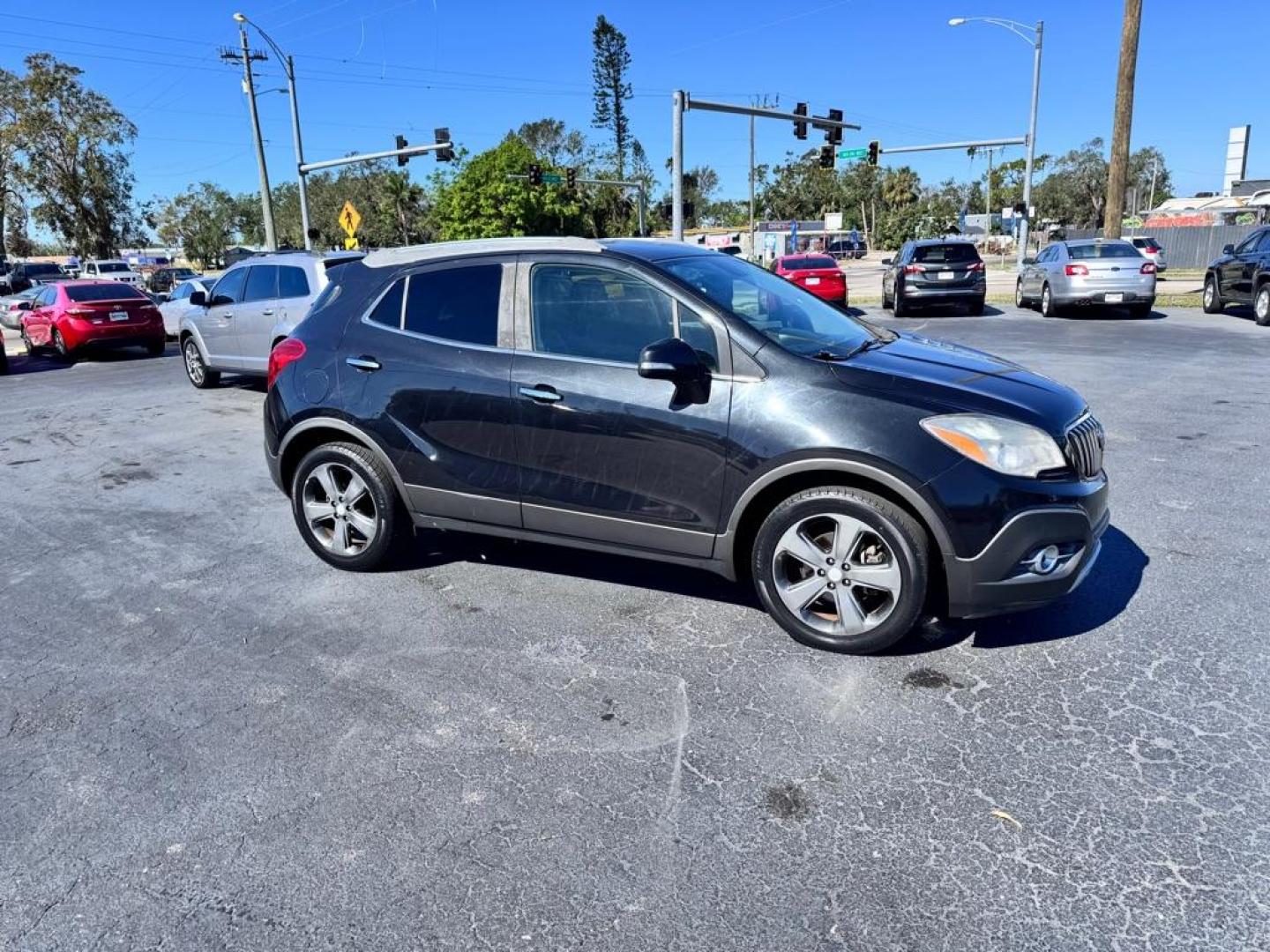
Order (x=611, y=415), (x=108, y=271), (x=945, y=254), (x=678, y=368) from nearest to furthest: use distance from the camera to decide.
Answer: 1. (x=678, y=368)
2. (x=611, y=415)
3. (x=945, y=254)
4. (x=108, y=271)

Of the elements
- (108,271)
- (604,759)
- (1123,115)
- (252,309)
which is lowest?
(604,759)

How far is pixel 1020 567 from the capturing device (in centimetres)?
353

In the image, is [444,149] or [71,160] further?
[71,160]

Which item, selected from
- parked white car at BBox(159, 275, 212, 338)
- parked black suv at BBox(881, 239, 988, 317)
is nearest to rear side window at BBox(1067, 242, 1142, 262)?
parked black suv at BBox(881, 239, 988, 317)

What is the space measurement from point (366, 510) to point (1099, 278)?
16.8 meters

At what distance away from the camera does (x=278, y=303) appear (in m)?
10.6

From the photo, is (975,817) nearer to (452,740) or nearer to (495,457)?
(452,740)

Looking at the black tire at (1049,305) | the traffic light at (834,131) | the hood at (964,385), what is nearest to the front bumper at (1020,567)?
the hood at (964,385)

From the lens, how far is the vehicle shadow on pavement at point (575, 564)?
180 inches

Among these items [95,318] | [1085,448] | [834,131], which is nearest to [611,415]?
[1085,448]

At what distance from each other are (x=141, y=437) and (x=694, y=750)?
790 cm

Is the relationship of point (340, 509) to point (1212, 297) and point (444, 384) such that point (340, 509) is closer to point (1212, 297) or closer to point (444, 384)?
point (444, 384)

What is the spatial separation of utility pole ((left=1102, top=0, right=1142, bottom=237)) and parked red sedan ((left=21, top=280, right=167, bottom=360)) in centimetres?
2492

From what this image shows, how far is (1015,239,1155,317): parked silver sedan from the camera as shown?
17062mm
